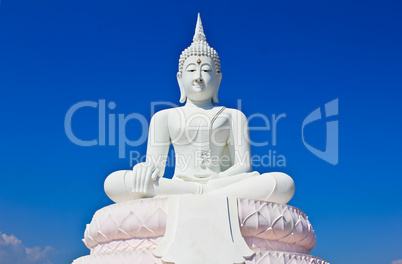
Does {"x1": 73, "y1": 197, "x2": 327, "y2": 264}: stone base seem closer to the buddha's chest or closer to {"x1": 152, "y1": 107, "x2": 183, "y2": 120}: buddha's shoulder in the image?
the buddha's chest

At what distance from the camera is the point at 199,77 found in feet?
27.5

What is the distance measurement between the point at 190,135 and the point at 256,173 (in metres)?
1.34

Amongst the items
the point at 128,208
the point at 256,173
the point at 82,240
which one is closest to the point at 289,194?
the point at 256,173

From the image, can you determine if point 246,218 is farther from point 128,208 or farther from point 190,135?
point 190,135

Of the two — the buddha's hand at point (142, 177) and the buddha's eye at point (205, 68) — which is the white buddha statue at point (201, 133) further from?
the buddha's hand at point (142, 177)

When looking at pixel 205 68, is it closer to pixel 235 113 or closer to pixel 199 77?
pixel 199 77

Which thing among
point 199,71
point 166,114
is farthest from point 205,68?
point 166,114

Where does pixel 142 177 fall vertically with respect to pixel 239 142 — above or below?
below

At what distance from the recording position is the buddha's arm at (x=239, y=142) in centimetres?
803

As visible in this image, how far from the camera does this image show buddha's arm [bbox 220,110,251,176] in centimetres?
803

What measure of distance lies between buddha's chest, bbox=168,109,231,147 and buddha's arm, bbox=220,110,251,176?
0.10m

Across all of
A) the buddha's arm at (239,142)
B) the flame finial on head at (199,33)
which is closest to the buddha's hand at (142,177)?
the buddha's arm at (239,142)

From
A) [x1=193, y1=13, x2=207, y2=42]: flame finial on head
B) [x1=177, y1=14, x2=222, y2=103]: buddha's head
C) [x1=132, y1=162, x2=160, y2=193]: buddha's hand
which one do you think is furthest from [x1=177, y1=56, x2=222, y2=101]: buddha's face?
[x1=132, y1=162, x2=160, y2=193]: buddha's hand

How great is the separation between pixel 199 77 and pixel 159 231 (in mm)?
2997
